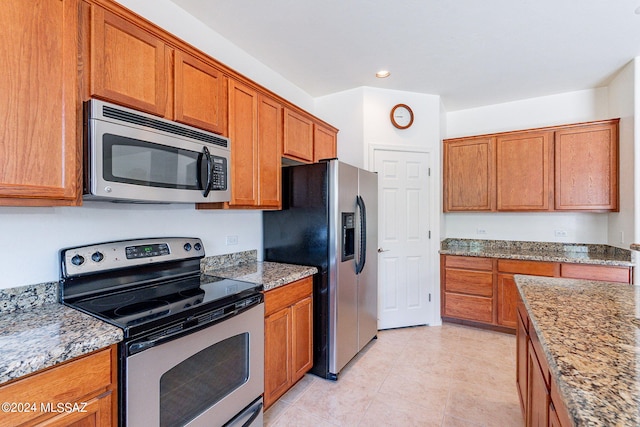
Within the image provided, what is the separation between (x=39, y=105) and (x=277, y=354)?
1.76 metres

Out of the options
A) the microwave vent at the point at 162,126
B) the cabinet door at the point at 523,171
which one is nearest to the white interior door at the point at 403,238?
the cabinet door at the point at 523,171

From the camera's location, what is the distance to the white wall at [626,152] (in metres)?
2.69

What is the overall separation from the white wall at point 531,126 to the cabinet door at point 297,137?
2.23 metres

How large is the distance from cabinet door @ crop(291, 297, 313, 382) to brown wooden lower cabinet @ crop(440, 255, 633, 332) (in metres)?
1.93

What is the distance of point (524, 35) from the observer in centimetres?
232

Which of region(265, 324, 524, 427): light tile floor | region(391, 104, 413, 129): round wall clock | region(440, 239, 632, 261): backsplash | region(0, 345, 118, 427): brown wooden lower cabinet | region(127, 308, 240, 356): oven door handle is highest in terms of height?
region(391, 104, 413, 129): round wall clock

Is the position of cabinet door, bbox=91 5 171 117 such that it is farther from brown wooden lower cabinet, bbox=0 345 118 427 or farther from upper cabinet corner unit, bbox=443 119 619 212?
upper cabinet corner unit, bbox=443 119 619 212

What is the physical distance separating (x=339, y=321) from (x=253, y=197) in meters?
1.17

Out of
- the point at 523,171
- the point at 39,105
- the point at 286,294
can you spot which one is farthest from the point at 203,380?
the point at 523,171

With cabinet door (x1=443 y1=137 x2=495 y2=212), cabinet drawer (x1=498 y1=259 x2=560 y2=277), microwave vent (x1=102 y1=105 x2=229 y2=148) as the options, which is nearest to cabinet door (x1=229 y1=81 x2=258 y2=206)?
microwave vent (x1=102 y1=105 x2=229 y2=148)

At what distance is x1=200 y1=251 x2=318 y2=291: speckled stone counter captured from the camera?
1966 mm

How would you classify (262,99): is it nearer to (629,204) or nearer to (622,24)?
(622,24)

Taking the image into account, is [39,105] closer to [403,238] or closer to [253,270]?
[253,270]

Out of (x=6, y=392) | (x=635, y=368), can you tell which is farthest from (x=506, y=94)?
(x=6, y=392)
